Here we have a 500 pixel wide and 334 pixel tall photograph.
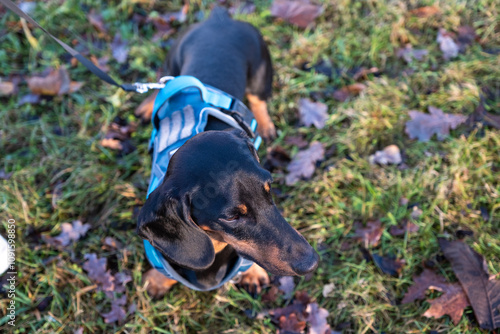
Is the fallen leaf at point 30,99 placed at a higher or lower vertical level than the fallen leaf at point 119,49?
lower

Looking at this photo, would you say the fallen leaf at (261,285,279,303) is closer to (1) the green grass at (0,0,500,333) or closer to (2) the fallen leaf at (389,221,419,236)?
(1) the green grass at (0,0,500,333)

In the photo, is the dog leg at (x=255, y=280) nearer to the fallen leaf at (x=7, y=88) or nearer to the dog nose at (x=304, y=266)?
the dog nose at (x=304, y=266)

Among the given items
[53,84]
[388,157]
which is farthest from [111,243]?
[388,157]

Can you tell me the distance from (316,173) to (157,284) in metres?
1.42

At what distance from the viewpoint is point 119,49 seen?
4141 mm

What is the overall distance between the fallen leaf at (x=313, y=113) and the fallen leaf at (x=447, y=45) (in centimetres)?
124

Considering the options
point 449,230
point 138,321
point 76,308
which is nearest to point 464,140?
point 449,230

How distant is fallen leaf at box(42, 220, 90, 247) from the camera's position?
2.96 m

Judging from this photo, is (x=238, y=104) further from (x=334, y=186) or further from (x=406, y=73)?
(x=406, y=73)

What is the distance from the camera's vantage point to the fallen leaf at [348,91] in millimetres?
3561

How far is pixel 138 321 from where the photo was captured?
263 centimetres

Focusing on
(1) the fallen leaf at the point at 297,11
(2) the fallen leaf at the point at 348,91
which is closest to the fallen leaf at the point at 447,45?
(2) the fallen leaf at the point at 348,91

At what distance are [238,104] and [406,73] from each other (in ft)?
6.24

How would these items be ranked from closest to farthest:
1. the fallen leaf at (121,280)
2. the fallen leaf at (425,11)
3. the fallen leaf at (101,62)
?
1. the fallen leaf at (121,280)
2. the fallen leaf at (425,11)
3. the fallen leaf at (101,62)
